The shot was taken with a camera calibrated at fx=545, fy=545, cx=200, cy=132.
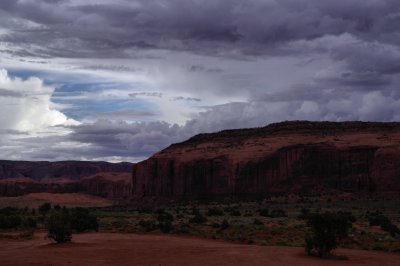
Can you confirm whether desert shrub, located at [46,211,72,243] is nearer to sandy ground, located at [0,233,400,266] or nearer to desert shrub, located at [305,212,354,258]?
sandy ground, located at [0,233,400,266]

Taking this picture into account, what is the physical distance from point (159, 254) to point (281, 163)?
6829 cm

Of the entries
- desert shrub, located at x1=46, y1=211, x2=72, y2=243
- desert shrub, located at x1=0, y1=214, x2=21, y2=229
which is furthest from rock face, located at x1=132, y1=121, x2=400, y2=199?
desert shrub, located at x1=46, y1=211, x2=72, y2=243

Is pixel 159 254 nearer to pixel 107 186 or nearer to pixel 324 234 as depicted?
pixel 324 234

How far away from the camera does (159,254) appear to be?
24406 millimetres

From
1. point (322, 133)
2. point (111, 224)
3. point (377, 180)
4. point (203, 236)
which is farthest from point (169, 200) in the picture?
point (203, 236)

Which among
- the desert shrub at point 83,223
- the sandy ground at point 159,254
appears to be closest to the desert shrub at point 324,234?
the sandy ground at point 159,254

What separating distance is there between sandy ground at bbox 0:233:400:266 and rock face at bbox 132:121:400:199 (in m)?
56.3

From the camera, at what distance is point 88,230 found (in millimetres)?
39000

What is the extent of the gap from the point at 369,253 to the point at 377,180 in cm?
5656

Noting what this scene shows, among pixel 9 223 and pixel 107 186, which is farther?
pixel 107 186

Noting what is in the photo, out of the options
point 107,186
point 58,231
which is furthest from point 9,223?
point 107,186

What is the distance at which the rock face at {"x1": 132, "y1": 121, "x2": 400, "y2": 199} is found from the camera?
8275cm

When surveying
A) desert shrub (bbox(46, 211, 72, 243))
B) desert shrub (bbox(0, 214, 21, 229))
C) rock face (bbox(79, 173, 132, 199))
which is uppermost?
rock face (bbox(79, 173, 132, 199))

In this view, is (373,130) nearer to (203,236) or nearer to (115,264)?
(203,236)
